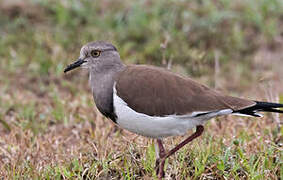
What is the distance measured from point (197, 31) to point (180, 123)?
4.04m

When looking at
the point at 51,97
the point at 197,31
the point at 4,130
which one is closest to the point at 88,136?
the point at 4,130

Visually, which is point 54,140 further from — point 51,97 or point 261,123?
point 261,123

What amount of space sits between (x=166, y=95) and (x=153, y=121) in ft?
0.82

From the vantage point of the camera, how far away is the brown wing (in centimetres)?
385

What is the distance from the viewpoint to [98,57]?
4.32m

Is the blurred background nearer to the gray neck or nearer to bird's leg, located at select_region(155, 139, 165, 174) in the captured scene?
bird's leg, located at select_region(155, 139, 165, 174)

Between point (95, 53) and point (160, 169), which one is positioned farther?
point (95, 53)

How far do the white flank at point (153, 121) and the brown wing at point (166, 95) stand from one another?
0.12 ft

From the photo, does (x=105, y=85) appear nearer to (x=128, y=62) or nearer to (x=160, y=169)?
(x=160, y=169)

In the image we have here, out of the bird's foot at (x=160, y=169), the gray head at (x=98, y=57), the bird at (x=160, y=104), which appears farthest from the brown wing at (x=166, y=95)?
the bird's foot at (x=160, y=169)

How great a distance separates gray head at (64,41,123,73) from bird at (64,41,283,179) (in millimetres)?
204

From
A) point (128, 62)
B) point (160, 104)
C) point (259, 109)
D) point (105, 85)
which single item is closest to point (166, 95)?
point (160, 104)

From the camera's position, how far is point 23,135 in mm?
4938

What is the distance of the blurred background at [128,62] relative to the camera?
4.16 m
